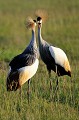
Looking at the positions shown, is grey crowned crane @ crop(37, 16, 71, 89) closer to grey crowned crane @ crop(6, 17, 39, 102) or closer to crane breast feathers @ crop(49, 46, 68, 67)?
crane breast feathers @ crop(49, 46, 68, 67)

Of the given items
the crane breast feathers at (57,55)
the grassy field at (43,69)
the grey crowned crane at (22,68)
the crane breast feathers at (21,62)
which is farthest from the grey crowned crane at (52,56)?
the crane breast feathers at (21,62)

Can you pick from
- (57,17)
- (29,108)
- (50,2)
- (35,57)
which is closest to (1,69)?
(35,57)

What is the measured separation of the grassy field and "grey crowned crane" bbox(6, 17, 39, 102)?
23 cm

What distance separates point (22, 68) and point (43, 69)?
2.66 metres

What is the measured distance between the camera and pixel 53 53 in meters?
8.10

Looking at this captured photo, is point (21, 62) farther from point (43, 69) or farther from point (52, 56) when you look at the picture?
point (43, 69)

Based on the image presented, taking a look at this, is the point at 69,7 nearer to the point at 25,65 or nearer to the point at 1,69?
the point at 1,69

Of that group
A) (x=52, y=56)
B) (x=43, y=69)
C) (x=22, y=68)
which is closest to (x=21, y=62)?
(x=22, y=68)

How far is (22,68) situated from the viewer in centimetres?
693

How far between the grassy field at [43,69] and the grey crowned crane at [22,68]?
230mm

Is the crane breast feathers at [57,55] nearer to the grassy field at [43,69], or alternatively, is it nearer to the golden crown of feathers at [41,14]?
the grassy field at [43,69]

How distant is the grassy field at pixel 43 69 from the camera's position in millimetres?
6484

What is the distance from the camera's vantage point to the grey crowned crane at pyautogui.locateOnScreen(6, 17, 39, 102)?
6836 millimetres

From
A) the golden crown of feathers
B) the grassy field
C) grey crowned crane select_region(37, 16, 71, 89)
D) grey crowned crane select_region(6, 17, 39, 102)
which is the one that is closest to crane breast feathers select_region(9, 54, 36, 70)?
grey crowned crane select_region(6, 17, 39, 102)
